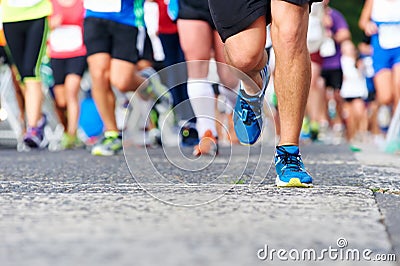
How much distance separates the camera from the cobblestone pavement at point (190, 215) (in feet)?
7.71

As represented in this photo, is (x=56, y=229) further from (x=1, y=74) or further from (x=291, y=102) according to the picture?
(x=1, y=74)

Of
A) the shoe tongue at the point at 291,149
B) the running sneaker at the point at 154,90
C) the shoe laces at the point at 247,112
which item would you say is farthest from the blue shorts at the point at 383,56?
the shoe tongue at the point at 291,149

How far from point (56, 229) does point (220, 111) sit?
7.73 feet

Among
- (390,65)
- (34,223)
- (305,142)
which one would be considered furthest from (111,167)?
(305,142)

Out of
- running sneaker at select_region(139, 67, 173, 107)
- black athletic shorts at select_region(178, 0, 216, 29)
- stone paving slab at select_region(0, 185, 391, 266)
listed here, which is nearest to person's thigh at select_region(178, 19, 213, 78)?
black athletic shorts at select_region(178, 0, 216, 29)

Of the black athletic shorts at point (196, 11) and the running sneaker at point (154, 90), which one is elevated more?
the black athletic shorts at point (196, 11)

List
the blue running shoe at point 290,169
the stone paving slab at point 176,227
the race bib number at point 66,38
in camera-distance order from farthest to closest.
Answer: the race bib number at point 66,38, the blue running shoe at point 290,169, the stone paving slab at point 176,227

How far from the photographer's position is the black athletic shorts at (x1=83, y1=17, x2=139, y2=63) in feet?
24.3

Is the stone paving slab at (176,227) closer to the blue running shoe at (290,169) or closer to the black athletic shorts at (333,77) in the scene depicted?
the blue running shoe at (290,169)

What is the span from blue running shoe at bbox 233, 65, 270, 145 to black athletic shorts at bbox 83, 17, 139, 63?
2739mm

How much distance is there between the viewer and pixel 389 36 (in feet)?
28.1

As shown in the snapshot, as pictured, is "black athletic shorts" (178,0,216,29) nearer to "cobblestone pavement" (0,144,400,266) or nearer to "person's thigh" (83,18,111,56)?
"person's thigh" (83,18,111,56)

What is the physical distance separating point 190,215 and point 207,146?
2.52 meters

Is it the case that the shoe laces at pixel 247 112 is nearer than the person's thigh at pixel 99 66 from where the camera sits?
Yes
